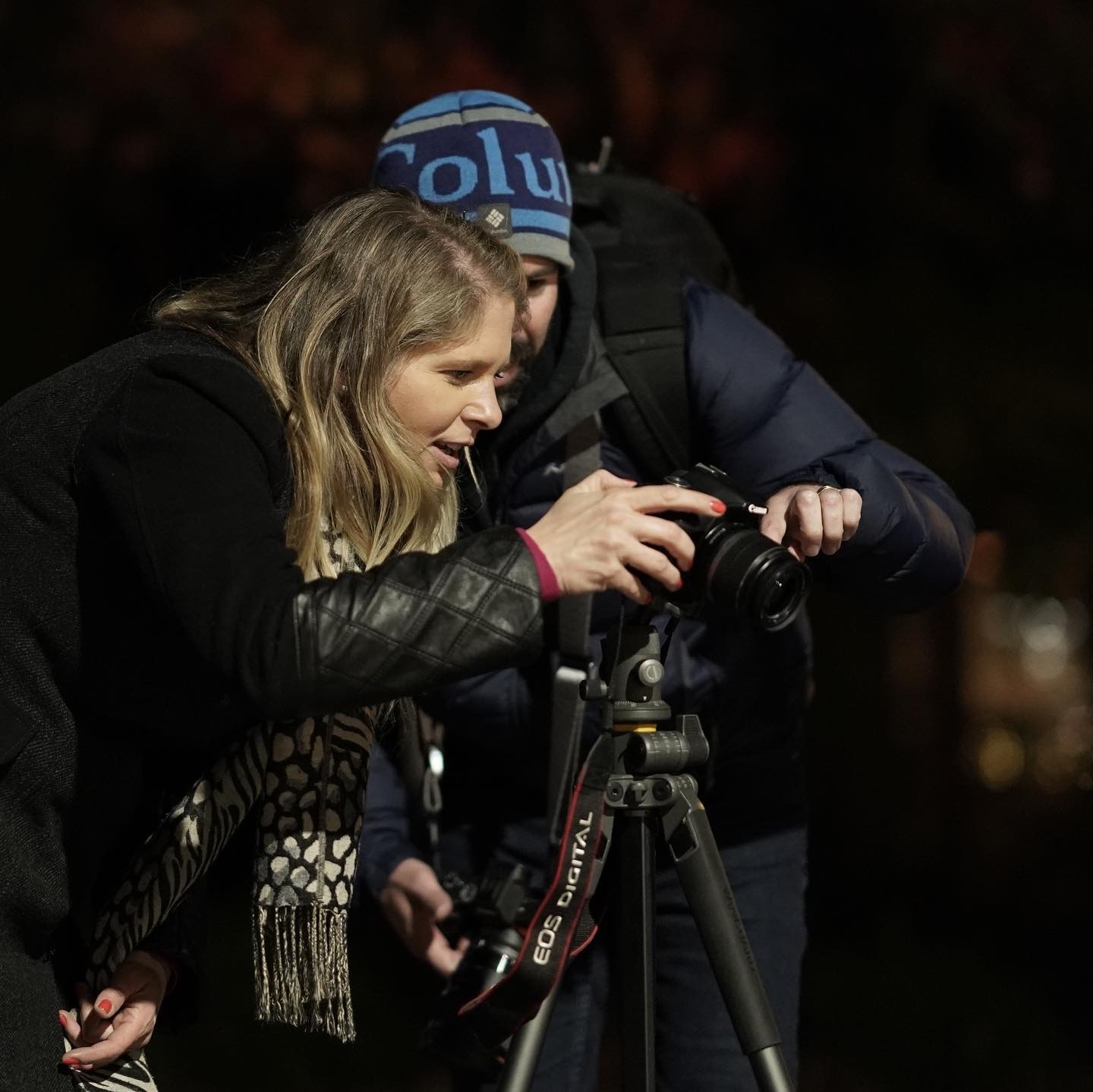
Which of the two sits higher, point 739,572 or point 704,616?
point 739,572

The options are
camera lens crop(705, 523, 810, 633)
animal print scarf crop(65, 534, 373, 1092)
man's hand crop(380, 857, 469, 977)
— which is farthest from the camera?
man's hand crop(380, 857, 469, 977)

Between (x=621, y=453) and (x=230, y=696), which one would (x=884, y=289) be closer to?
(x=621, y=453)

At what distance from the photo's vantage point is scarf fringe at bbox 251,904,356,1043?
6.85ft

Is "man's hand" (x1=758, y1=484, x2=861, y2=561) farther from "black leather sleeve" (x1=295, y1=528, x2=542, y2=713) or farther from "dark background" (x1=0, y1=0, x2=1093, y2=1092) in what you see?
"dark background" (x1=0, y1=0, x2=1093, y2=1092)

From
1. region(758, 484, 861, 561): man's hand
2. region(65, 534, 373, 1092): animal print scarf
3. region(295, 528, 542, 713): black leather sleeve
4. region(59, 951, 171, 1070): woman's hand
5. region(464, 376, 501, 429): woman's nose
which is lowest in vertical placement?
region(59, 951, 171, 1070): woman's hand

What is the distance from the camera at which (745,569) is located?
1.80 metres

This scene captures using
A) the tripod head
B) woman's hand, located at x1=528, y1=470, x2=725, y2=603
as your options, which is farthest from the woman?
the tripod head

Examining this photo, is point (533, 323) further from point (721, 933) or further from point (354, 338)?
point (721, 933)

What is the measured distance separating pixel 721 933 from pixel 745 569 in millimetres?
487

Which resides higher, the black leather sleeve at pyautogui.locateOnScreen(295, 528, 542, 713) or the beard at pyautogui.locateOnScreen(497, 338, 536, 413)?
the beard at pyautogui.locateOnScreen(497, 338, 536, 413)

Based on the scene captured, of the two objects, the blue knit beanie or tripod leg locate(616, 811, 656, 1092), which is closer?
tripod leg locate(616, 811, 656, 1092)

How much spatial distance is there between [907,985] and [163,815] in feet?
12.7

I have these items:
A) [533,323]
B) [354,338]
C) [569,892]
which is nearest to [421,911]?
[569,892]

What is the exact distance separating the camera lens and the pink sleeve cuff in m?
0.18
